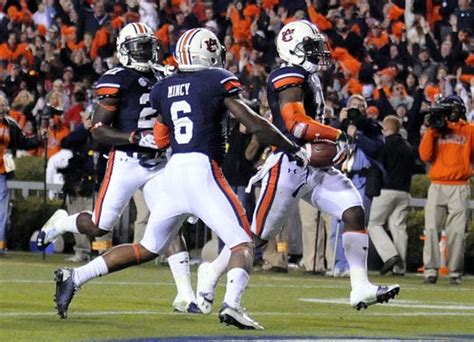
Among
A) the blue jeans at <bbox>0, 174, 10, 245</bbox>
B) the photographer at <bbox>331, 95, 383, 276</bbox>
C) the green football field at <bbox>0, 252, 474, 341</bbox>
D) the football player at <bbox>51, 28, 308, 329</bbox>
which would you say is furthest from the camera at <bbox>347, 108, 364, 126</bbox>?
the football player at <bbox>51, 28, 308, 329</bbox>

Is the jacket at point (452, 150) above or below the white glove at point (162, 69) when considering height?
below

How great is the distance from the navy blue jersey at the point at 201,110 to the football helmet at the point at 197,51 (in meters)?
0.11

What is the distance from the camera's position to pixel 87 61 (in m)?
24.2

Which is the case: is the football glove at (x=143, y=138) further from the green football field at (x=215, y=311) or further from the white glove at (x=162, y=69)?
the green football field at (x=215, y=311)

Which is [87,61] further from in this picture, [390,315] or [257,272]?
[390,315]

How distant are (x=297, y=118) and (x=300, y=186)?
0.51 metres

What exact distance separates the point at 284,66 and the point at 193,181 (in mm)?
1627

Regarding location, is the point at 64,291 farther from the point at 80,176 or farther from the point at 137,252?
the point at 80,176

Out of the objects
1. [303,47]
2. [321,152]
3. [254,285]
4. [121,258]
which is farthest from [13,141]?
[121,258]

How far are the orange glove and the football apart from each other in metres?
1.11

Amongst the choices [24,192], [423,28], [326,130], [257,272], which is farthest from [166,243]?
[423,28]

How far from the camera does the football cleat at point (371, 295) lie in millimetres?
10484

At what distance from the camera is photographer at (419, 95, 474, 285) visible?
16.2m

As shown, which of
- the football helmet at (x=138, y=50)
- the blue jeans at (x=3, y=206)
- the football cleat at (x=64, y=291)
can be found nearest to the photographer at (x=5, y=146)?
the blue jeans at (x=3, y=206)
